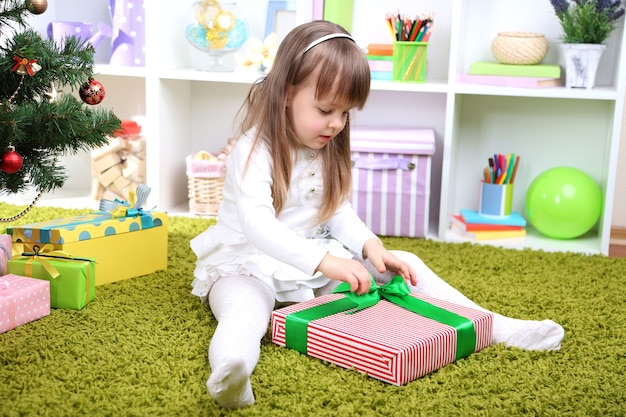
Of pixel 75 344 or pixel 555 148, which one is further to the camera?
pixel 555 148

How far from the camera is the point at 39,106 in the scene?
1.27 m

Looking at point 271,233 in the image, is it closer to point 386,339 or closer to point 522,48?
point 386,339

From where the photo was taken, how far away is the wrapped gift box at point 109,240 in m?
1.42

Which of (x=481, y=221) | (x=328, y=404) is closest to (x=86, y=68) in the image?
(x=328, y=404)

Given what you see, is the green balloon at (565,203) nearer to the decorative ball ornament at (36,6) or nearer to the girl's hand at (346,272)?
the girl's hand at (346,272)

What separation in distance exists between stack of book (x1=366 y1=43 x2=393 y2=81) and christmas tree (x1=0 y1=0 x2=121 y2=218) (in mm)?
824

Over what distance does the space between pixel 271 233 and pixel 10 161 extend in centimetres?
41

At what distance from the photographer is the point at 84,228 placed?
1.44m

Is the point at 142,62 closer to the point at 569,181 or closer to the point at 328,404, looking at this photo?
the point at 569,181

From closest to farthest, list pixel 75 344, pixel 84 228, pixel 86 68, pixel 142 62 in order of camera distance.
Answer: pixel 75 344
pixel 86 68
pixel 84 228
pixel 142 62

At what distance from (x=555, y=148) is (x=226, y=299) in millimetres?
1263

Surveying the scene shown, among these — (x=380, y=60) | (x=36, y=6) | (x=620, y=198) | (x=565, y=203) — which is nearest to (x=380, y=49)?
(x=380, y=60)

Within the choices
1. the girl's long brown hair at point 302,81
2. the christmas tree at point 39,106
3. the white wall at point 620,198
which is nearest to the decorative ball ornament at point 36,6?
the christmas tree at point 39,106

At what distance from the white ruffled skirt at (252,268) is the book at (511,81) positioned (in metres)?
0.76
